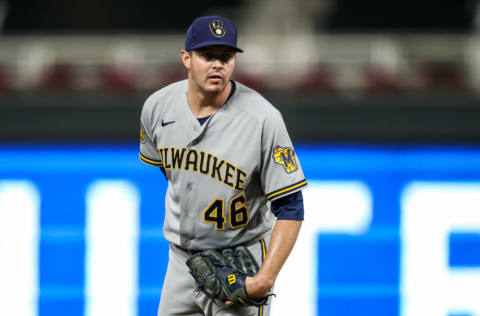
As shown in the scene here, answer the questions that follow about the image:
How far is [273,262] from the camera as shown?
7.21ft

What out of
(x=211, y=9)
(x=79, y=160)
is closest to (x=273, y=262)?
(x=79, y=160)

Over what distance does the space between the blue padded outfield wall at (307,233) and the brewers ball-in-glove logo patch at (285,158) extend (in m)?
2.00

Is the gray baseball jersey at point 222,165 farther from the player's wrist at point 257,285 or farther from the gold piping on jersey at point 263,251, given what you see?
the player's wrist at point 257,285

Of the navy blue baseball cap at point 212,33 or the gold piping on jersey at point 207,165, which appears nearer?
the navy blue baseball cap at point 212,33

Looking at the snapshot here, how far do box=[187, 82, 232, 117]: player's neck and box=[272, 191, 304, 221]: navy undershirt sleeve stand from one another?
0.35 metres

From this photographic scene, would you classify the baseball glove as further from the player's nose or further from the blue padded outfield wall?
the blue padded outfield wall

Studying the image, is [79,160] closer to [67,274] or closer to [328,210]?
[67,274]

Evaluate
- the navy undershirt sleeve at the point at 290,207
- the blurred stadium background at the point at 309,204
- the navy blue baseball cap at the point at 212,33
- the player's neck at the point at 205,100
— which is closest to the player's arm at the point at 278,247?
the navy undershirt sleeve at the point at 290,207

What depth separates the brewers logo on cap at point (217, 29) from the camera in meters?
2.15

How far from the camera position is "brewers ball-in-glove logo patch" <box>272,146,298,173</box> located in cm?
224

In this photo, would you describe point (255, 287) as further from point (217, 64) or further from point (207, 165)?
point (217, 64)

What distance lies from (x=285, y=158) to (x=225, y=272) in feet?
1.27

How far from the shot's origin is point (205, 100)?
2316 mm

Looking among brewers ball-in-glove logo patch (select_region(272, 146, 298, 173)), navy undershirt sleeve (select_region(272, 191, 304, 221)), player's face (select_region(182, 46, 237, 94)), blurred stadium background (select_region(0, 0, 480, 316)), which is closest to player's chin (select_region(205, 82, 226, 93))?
player's face (select_region(182, 46, 237, 94))
